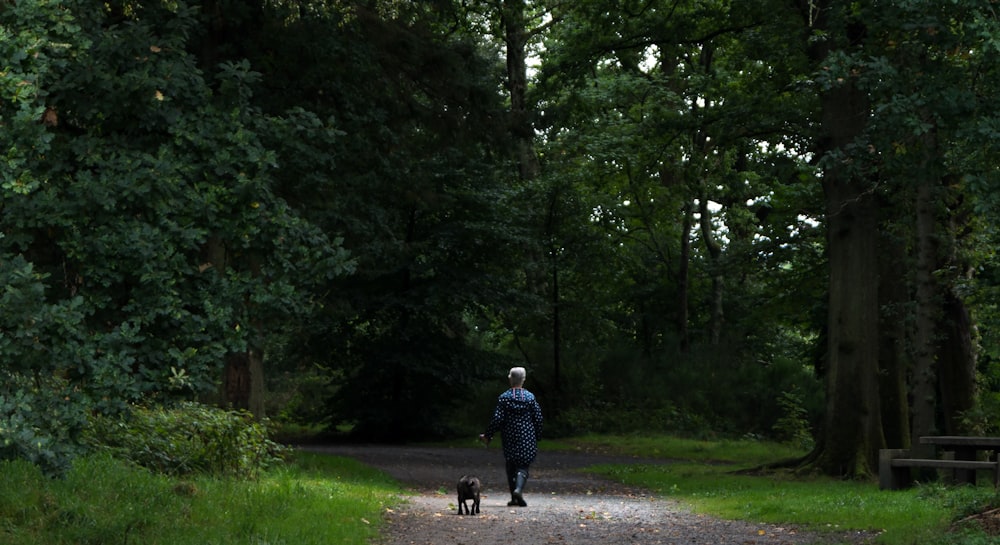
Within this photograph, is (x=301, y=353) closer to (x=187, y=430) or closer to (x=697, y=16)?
(x=697, y=16)


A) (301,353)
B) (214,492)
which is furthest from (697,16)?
(301,353)

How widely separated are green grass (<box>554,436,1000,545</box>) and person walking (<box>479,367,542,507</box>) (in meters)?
2.41

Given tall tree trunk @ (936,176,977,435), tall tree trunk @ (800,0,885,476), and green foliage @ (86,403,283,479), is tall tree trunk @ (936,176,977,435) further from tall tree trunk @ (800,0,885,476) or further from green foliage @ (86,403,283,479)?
green foliage @ (86,403,283,479)

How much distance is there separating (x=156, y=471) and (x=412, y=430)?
848 inches

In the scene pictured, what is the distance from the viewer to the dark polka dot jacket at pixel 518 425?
16.1 m

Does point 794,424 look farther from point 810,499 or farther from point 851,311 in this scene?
point 810,499

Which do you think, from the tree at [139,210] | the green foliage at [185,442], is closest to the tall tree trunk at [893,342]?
the green foliage at [185,442]

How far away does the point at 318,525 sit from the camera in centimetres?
1117

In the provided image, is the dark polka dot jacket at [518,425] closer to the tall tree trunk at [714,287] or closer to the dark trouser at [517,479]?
the dark trouser at [517,479]

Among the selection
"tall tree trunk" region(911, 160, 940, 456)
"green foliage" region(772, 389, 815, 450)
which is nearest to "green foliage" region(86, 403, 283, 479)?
"tall tree trunk" region(911, 160, 940, 456)

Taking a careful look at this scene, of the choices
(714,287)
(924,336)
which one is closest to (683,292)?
(714,287)

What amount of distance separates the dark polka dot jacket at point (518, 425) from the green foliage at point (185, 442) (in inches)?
124

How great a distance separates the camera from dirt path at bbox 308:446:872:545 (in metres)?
11.8

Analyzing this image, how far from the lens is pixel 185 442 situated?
1495 centimetres
